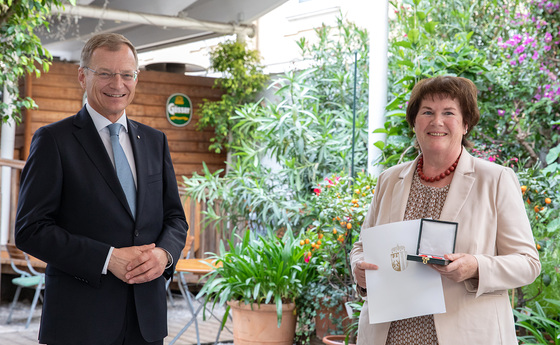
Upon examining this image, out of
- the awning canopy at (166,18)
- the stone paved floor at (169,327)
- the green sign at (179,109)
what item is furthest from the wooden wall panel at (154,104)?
the stone paved floor at (169,327)

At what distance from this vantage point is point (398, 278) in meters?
1.69

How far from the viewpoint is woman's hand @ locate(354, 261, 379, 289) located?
175cm

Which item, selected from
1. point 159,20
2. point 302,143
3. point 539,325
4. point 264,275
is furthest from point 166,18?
point 539,325

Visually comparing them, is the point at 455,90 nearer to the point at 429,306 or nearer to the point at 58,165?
the point at 429,306

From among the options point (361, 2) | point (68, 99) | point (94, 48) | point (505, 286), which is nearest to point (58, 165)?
point (94, 48)

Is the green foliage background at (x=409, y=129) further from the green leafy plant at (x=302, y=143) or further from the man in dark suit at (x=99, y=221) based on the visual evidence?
the man in dark suit at (x=99, y=221)

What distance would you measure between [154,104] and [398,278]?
7.25m

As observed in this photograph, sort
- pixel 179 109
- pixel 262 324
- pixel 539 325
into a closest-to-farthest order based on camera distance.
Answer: pixel 539 325 → pixel 262 324 → pixel 179 109

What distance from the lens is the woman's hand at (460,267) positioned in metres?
1.55

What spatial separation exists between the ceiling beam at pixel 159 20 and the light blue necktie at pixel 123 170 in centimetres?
597

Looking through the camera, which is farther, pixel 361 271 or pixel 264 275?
pixel 264 275

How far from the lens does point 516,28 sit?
→ 15.9 feet

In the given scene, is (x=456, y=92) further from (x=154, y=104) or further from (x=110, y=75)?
(x=154, y=104)

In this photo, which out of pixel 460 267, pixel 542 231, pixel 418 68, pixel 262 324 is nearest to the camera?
pixel 460 267
